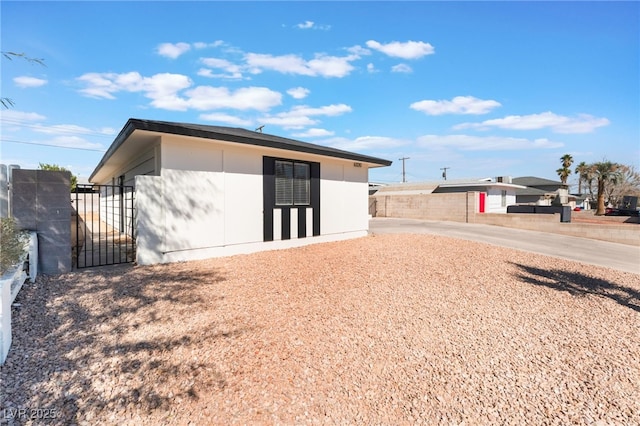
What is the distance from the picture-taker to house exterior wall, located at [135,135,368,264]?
659cm

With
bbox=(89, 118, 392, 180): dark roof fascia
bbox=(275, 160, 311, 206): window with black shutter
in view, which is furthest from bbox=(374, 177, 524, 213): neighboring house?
bbox=(89, 118, 392, 180): dark roof fascia

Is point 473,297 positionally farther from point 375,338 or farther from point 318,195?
point 318,195

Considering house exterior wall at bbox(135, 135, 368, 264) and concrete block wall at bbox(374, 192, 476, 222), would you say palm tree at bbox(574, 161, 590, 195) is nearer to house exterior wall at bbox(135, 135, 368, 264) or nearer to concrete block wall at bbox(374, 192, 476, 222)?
concrete block wall at bbox(374, 192, 476, 222)

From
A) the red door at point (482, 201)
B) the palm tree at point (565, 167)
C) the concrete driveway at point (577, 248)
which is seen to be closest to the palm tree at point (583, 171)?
the palm tree at point (565, 167)

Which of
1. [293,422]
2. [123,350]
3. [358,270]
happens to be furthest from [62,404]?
[358,270]

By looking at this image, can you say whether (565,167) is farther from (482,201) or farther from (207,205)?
(207,205)

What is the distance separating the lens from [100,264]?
6.32 metres

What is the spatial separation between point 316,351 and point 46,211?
17.6ft

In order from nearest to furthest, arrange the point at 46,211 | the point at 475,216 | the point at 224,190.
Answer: the point at 46,211 < the point at 224,190 < the point at 475,216

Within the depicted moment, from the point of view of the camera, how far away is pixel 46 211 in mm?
5344

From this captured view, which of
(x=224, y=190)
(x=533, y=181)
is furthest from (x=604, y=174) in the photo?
(x=224, y=190)

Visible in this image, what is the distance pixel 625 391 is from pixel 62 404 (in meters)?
5.10

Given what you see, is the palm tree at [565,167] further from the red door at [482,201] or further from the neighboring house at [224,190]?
the neighboring house at [224,190]

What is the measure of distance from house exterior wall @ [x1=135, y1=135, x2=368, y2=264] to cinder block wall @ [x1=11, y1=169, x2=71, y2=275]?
1.18 metres
